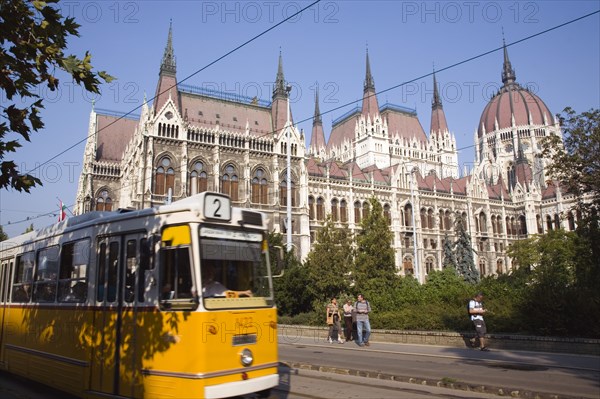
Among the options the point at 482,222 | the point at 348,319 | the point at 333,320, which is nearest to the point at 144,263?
the point at 333,320

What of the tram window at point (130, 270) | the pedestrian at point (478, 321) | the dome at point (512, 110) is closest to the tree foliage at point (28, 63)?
the tram window at point (130, 270)

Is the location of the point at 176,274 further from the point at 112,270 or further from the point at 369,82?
the point at 369,82

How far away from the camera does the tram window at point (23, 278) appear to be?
9.66 m

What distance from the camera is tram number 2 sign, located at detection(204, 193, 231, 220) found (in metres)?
6.64

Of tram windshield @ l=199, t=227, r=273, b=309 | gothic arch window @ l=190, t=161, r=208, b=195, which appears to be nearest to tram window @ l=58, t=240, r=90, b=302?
tram windshield @ l=199, t=227, r=273, b=309

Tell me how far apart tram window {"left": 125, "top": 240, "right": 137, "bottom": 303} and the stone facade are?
→ 18112mm

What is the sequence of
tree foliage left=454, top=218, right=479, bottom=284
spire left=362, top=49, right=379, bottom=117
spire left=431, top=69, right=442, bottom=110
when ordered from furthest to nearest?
spire left=431, top=69, right=442, bottom=110, spire left=362, top=49, right=379, bottom=117, tree foliage left=454, top=218, right=479, bottom=284

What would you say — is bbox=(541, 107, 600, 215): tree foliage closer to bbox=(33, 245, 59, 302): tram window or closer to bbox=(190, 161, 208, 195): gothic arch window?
bbox=(33, 245, 59, 302): tram window

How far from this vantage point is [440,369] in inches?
423

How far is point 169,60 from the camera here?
1838 inches


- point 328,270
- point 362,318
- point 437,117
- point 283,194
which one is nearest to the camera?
point 362,318

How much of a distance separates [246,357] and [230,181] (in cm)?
3902

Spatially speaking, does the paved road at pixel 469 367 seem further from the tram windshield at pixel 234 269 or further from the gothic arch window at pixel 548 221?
the gothic arch window at pixel 548 221

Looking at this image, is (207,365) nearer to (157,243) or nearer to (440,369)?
(157,243)
